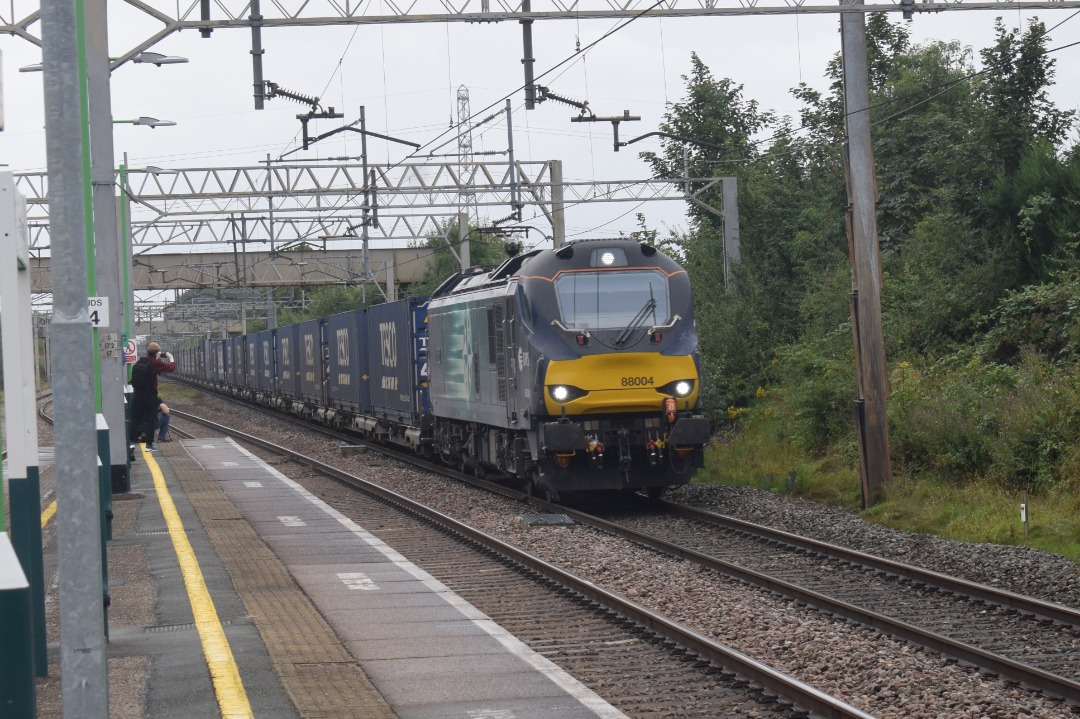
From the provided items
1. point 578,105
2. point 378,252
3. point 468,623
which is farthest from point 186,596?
point 378,252

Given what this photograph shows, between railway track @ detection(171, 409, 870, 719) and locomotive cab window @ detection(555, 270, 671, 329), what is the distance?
10.7 ft

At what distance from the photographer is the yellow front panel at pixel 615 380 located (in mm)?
16219

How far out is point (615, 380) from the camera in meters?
16.4

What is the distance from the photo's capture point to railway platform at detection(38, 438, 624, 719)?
7207 millimetres

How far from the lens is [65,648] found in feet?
16.5

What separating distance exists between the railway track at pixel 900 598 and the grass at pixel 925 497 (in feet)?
5.93

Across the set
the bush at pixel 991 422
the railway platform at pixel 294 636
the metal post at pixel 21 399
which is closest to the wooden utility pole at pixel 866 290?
→ the bush at pixel 991 422

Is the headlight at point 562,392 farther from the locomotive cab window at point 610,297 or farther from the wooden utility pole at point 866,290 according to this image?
the wooden utility pole at point 866,290

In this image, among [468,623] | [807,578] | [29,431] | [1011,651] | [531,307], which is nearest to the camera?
[29,431]

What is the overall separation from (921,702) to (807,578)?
14.8 ft

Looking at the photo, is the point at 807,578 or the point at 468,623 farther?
the point at 807,578

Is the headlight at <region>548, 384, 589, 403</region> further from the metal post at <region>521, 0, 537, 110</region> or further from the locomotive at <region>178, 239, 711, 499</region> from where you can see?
the metal post at <region>521, 0, 537, 110</region>

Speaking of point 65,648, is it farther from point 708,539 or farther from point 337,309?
point 337,309

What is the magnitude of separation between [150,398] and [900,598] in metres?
16.3
